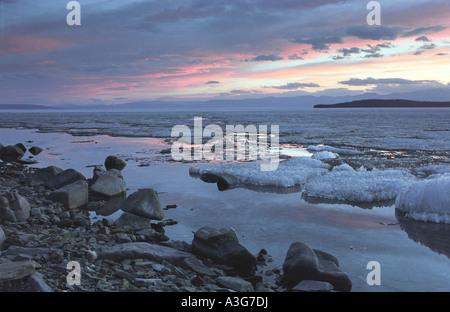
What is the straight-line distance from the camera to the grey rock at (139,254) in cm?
491

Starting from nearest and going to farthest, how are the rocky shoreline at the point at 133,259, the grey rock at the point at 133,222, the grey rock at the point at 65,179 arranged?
the rocky shoreline at the point at 133,259
the grey rock at the point at 133,222
the grey rock at the point at 65,179

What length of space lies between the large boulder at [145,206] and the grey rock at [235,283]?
2926 mm

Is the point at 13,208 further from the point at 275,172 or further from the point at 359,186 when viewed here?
the point at 359,186

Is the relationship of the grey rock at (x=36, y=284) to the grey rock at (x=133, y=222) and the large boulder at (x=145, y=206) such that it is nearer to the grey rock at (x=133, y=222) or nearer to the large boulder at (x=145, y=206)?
the grey rock at (x=133, y=222)

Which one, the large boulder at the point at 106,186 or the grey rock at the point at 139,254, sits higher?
the large boulder at the point at 106,186

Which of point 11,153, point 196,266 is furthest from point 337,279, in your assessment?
point 11,153

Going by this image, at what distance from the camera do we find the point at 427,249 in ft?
18.7

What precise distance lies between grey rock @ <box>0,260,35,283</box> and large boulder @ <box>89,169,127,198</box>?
4.88 metres

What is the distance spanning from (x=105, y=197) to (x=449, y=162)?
12.6 meters

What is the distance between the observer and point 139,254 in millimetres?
4977

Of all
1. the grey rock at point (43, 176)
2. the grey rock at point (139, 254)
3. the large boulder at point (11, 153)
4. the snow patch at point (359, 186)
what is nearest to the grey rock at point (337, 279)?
the grey rock at point (139, 254)

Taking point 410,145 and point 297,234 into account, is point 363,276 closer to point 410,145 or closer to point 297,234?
point 297,234

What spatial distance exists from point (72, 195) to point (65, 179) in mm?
1912

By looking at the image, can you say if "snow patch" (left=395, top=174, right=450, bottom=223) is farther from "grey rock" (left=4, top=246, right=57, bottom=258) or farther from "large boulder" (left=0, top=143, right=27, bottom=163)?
"large boulder" (left=0, top=143, right=27, bottom=163)
